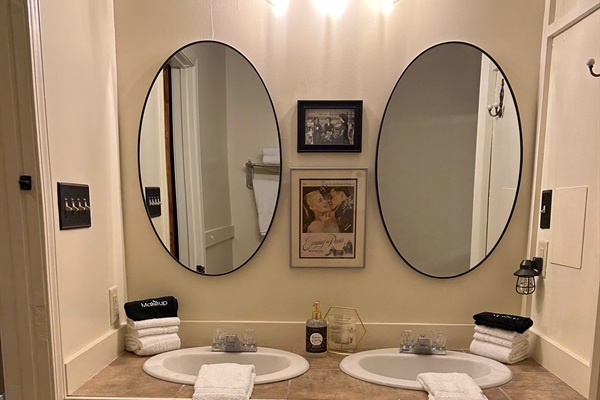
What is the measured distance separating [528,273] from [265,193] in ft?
3.16

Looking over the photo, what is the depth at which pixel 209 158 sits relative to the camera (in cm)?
149

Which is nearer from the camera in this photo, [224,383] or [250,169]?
[224,383]

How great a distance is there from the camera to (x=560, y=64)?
52.1 inches

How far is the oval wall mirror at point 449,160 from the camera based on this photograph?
1.43 metres

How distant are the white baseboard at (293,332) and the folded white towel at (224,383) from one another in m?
0.26

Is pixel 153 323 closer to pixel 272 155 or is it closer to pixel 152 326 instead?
pixel 152 326

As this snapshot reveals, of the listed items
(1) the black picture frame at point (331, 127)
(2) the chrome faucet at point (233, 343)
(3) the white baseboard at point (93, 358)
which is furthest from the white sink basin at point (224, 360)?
(1) the black picture frame at point (331, 127)

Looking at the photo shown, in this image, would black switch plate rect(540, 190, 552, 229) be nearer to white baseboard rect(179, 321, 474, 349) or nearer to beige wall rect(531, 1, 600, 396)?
beige wall rect(531, 1, 600, 396)

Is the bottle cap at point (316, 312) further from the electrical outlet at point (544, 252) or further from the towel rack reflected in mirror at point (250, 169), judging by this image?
the electrical outlet at point (544, 252)

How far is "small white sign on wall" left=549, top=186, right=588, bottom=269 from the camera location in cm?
119

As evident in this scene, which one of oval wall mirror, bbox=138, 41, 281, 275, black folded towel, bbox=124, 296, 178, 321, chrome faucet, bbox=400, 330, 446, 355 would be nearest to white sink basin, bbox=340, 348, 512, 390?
chrome faucet, bbox=400, 330, 446, 355

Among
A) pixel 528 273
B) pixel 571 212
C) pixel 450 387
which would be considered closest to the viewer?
pixel 450 387

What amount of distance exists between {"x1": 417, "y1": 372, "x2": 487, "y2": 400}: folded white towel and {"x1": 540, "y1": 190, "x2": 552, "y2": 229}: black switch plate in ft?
1.99

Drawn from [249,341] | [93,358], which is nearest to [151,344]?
[93,358]
